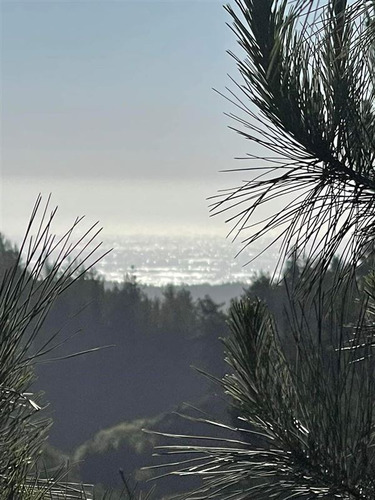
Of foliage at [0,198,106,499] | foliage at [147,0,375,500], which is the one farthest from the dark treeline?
foliage at [0,198,106,499]

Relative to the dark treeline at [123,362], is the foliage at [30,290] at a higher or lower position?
higher

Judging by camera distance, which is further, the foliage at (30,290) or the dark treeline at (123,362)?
the dark treeline at (123,362)

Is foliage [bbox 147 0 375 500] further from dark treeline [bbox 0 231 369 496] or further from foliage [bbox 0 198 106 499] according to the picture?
dark treeline [bbox 0 231 369 496]

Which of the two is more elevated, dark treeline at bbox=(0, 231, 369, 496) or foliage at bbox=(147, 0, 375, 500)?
foliage at bbox=(147, 0, 375, 500)

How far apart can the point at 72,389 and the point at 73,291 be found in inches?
131

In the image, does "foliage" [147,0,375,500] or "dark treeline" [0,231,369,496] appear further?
"dark treeline" [0,231,369,496]

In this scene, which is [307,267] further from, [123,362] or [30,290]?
[123,362]

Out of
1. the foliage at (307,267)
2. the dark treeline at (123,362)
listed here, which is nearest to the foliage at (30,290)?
the foliage at (307,267)

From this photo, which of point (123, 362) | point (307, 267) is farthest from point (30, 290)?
point (123, 362)

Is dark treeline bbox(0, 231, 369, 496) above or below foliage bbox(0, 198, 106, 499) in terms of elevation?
below

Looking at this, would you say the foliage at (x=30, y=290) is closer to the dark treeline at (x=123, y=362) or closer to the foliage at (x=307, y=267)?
the foliage at (x=307, y=267)

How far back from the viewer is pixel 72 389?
26.9 metres

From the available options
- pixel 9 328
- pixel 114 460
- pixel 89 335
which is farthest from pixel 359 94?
pixel 89 335

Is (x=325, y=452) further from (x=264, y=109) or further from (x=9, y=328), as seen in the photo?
(x=9, y=328)
